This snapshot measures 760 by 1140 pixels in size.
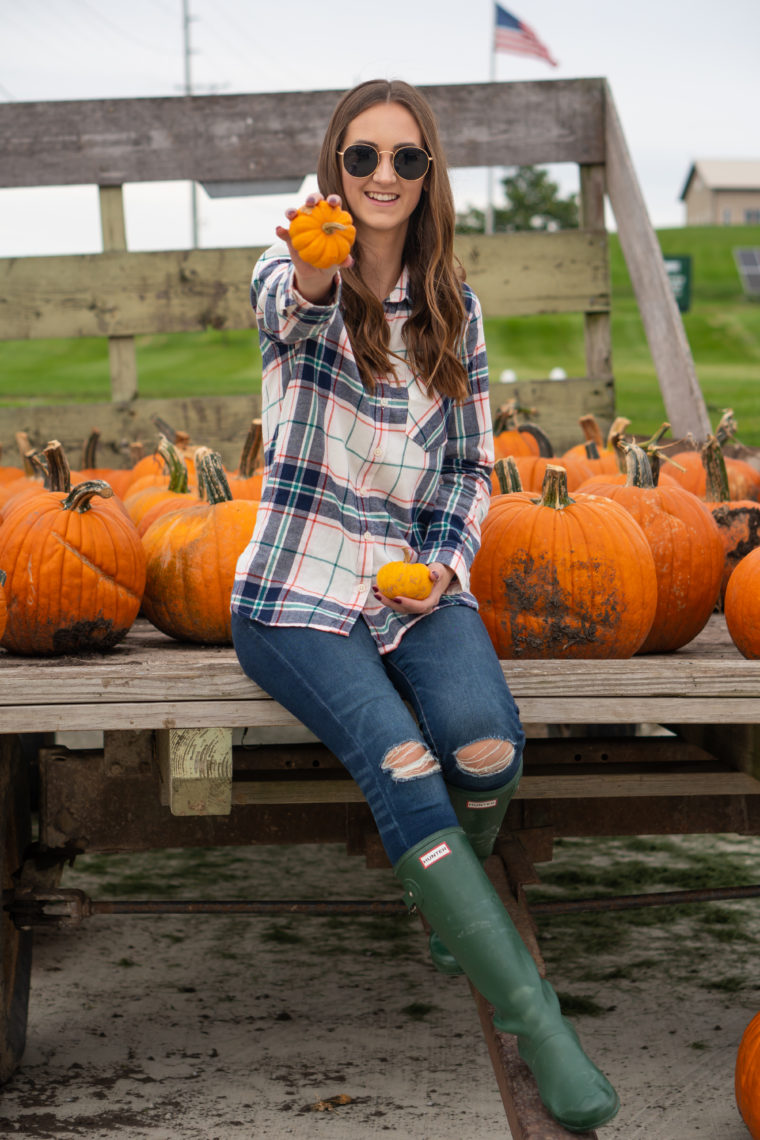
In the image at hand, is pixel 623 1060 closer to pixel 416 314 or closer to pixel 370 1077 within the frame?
pixel 370 1077

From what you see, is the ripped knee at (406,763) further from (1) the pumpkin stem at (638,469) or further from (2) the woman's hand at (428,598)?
(1) the pumpkin stem at (638,469)

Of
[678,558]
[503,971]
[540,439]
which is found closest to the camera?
[503,971]

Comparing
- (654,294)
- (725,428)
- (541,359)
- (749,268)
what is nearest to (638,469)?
(725,428)

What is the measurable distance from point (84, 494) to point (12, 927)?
0.89 meters

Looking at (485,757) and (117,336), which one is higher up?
(117,336)

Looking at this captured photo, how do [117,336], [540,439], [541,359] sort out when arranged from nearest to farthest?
1. [540,439]
2. [117,336]
3. [541,359]

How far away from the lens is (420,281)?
7.09 ft

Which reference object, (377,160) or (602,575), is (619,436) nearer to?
(602,575)

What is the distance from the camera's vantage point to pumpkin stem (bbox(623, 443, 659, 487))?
105 inches

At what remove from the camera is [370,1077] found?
252cm

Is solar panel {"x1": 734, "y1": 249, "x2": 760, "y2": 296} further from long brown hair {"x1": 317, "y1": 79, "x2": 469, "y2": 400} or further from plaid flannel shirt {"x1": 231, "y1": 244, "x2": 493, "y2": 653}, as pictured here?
plaid flannel shirt {"x1": 231, "y1": 244, "x2": 493, "y2": 653}

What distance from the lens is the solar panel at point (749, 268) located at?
122 feet

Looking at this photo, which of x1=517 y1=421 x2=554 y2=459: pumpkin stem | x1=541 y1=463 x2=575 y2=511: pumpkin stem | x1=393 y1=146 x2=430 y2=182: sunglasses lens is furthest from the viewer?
x1=517 y1=421 x2=554 y2=459: pumpkin stem

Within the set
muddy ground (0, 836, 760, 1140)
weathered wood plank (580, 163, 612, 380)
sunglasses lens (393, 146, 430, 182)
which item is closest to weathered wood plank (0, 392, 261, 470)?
weathered wood plank (580, 163, 612, 380)
